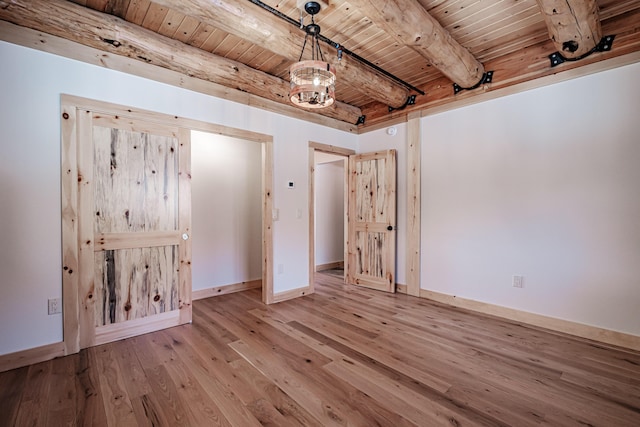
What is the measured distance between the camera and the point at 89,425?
1632 mm

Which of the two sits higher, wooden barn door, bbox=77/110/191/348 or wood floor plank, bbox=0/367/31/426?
wooden barn door, bbox=77/110/191/348

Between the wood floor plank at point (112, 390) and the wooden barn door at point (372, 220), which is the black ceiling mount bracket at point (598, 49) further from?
the wood floor plank at point (112, 390)

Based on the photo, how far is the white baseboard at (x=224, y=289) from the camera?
4.03 m

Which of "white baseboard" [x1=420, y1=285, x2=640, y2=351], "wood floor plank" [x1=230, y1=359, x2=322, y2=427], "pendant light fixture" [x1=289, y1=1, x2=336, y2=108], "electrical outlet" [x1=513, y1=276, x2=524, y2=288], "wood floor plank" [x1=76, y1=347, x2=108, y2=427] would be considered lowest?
"wood floor plank" [x1=230, y1=359, x2=322, y2=427]

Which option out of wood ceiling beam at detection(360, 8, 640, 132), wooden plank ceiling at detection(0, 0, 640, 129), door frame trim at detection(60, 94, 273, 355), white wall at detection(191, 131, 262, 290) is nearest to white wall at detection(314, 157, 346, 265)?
white wall at detection(191, 131, 262, 290)

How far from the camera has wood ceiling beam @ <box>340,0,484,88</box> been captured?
2.04m

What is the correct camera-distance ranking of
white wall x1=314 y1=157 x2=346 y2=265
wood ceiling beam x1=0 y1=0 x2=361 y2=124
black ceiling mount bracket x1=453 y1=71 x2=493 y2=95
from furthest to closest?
white wall x1=314 y1=157 x2=346 y2=265 → black ceiling mount bracket x1=453 y1=71 x2=493 y2=95 → wood ceiling beam x1=0 y1=0 x2=361 y2=124

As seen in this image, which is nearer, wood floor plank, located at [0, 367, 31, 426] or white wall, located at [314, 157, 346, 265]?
wood floor plank, located at [0, 367, 31, 426]

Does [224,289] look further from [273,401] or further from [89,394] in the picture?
[273,401]

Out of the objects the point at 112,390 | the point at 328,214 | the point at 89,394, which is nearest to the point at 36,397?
the point at 89,394

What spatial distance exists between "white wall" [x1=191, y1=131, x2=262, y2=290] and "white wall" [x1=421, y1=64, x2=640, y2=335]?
2748mm

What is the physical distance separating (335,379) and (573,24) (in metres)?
3.28

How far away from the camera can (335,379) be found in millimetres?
2072

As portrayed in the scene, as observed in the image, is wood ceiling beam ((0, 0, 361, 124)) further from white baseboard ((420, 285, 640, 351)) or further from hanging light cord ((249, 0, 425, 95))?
white baseboard ((420, 285, 640, 351))
